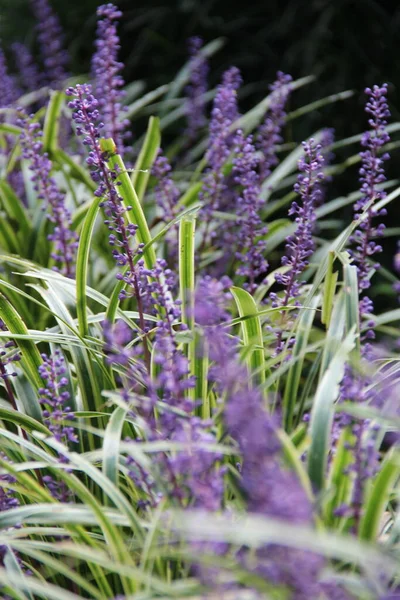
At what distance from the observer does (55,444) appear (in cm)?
196

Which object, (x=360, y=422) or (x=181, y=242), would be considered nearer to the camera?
(x=360, y=422)

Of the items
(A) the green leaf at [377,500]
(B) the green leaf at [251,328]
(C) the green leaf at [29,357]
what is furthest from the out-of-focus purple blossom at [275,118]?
(A) the green leaf at [377,500]

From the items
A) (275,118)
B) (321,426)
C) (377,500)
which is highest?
(275,118)

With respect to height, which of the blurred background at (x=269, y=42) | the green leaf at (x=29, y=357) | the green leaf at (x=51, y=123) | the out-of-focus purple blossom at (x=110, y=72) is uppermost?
the blurred background at (x=269, y=42)

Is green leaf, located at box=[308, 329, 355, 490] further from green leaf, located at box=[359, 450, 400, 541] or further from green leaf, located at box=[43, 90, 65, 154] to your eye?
green leaf, located at box=[43, 90, 65, 154]

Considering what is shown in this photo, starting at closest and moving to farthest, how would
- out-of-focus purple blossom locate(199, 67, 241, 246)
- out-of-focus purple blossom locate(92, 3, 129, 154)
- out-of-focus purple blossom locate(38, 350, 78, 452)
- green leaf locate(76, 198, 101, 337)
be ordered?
out-of-focus purple blossom locate(38, 350, 78, 452), green leaf locate(76, 198, 101, 337), out-of-focus purple blossom locate(92, 3, 129, 154), out-of-focus purple blossom locate(199, 67, 241, 246)

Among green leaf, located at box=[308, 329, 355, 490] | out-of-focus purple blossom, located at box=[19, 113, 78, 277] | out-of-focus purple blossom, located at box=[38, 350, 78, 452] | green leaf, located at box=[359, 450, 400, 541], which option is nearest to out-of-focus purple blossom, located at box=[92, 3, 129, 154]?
out-of-focus purple blossom, located at box=[19, 113, 78, 277]

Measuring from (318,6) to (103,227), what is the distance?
3.07 metres

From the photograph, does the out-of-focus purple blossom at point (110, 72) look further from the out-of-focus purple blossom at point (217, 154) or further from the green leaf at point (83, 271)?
the green leaf at point (83, 271)

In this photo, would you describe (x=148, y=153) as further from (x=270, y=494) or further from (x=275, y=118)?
(x=270, y=494)

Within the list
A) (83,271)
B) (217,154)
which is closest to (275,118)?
(217,154)

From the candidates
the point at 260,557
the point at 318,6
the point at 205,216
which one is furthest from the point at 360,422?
the point at 318,6

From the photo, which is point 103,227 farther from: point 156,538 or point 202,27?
point 202,27

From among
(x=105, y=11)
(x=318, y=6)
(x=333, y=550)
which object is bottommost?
(x=333, y=550)
